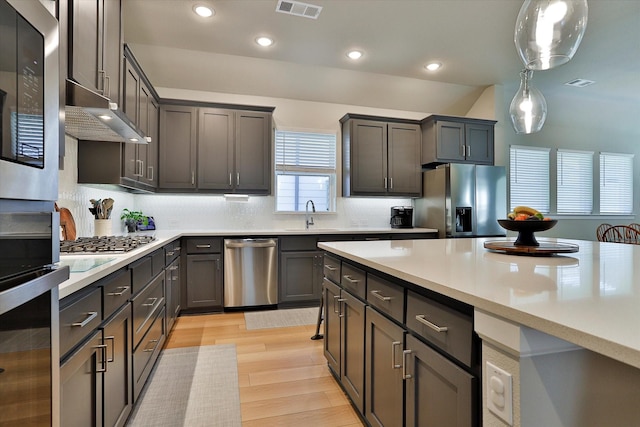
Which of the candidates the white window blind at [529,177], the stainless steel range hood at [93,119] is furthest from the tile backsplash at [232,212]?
the white window blind at [529,177]

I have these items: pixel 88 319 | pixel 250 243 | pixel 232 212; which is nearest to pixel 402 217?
pixel 250 243

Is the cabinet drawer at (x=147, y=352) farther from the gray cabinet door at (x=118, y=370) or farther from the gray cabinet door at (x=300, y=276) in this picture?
the gray cabinet door at (x=300, y=276)

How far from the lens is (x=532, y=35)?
1.53 meters

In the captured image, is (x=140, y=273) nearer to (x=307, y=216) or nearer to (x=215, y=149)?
(x=215, y=149)

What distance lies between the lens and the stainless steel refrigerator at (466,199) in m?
4.19

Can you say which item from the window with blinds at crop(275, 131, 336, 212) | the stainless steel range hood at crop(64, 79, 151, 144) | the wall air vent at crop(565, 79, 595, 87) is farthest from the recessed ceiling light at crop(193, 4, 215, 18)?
the wall air vent at crop(565, 79, 595, 87)

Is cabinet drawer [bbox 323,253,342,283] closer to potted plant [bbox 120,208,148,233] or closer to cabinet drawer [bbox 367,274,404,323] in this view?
cabinet drawer [bbox 367,274,404,323]

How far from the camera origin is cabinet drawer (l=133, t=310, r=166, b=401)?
181 centimetres

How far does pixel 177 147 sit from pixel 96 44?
6.24ft

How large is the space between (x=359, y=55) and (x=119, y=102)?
2.65m

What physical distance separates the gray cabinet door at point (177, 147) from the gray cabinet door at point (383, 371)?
3095 millimetres

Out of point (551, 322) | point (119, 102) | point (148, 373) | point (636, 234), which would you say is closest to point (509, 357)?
point (551, 322)

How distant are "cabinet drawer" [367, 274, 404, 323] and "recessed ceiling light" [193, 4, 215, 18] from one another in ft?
9.44

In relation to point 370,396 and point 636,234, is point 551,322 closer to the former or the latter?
point 370,396
